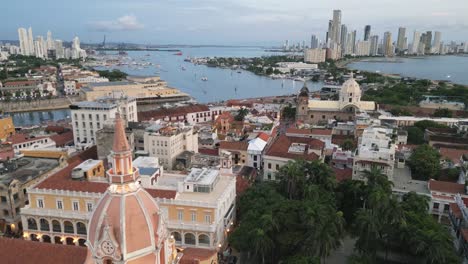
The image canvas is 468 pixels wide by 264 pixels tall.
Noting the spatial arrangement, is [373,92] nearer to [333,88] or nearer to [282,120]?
[333,88]

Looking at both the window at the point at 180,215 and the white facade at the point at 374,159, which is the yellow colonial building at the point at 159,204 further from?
the white facade at the point at 374,159

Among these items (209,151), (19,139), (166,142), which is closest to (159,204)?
(166,142)

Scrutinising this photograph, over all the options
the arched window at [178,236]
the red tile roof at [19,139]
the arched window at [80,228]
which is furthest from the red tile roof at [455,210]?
the red tile roof at [19,139]

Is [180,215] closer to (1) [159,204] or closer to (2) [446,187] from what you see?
(1) [159,204]

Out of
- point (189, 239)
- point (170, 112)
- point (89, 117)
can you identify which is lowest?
point (189, 239)

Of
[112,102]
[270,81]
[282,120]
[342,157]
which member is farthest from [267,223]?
[270,81]

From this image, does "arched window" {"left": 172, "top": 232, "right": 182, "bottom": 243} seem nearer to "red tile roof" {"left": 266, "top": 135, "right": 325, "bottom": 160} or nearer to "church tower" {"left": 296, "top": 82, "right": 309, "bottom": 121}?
"red tile roof" {"left": 266, "top": 135, "right": 325, "bottom": 160}
